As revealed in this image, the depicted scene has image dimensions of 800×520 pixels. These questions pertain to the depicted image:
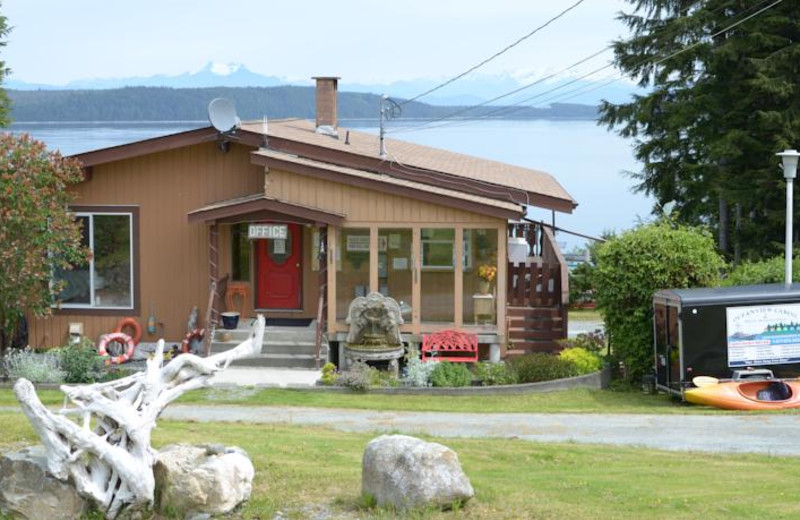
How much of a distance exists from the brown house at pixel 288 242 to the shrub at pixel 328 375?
1599 millimetres

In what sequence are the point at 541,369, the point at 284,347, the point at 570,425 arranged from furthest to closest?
the point at 284,347 → the point at 541,369 → the point at 570,425

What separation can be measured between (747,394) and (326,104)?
14.9 metres

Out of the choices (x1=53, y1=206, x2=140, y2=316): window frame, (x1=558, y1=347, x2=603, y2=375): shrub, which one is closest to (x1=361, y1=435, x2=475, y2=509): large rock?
(x1=558, y1=347, x2=603, y2=375): shrub

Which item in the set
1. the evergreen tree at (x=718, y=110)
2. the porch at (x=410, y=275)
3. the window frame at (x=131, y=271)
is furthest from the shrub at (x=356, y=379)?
the evergreen tree at (x=718, y=110)

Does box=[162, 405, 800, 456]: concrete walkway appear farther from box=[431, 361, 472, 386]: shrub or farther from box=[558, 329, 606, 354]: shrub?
box=[558, 329, 606, 354]: shrub

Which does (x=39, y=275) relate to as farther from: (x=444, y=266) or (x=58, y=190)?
(x=444, y=266)

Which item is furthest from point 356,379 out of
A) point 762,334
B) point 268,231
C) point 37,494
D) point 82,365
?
point 37,494

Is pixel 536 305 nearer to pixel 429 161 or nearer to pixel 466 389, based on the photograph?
pixel 466 389

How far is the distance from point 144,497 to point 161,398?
3.16 ft

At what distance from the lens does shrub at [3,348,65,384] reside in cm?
2145

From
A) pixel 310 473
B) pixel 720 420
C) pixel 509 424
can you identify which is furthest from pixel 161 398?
pixel 720 420

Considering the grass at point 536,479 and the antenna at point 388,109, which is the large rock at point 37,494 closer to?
the grass at point 536,479

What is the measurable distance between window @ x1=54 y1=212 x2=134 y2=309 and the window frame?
2 cm

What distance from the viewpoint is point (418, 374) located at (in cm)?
2131
